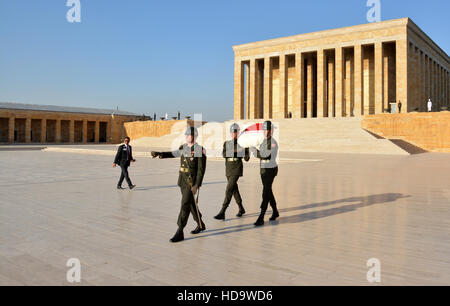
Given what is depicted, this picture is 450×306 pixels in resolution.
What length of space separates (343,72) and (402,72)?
23.7ft

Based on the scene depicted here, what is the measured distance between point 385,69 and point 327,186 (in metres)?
38.7

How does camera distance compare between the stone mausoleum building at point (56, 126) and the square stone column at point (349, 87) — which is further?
the stone mausoleum building at point (56, 126)

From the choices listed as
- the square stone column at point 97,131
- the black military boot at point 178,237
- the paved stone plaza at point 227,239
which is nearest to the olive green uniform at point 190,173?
the black military boot at point 178,237

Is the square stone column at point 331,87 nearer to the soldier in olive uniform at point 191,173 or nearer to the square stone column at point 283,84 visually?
the square stone column at point 283,84

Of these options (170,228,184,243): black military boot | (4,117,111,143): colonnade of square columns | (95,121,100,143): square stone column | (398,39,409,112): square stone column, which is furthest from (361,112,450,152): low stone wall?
(4,117,111,143): colonnade of square columns

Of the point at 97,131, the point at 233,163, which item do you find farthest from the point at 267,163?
the point at 97,131

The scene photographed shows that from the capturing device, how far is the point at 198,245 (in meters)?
4.71

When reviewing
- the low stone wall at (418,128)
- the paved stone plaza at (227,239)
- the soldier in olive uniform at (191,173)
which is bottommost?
the paved stone plaza at (227,239)

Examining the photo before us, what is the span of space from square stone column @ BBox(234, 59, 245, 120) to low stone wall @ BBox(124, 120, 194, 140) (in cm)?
670

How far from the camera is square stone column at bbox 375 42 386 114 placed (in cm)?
4006

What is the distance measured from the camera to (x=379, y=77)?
40.2m

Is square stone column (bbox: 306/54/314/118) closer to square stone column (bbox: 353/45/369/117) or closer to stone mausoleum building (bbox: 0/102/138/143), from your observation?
square stone column (bbox: 353/45/369/117)

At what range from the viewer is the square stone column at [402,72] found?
127ft

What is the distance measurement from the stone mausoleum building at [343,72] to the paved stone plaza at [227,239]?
34784mm
